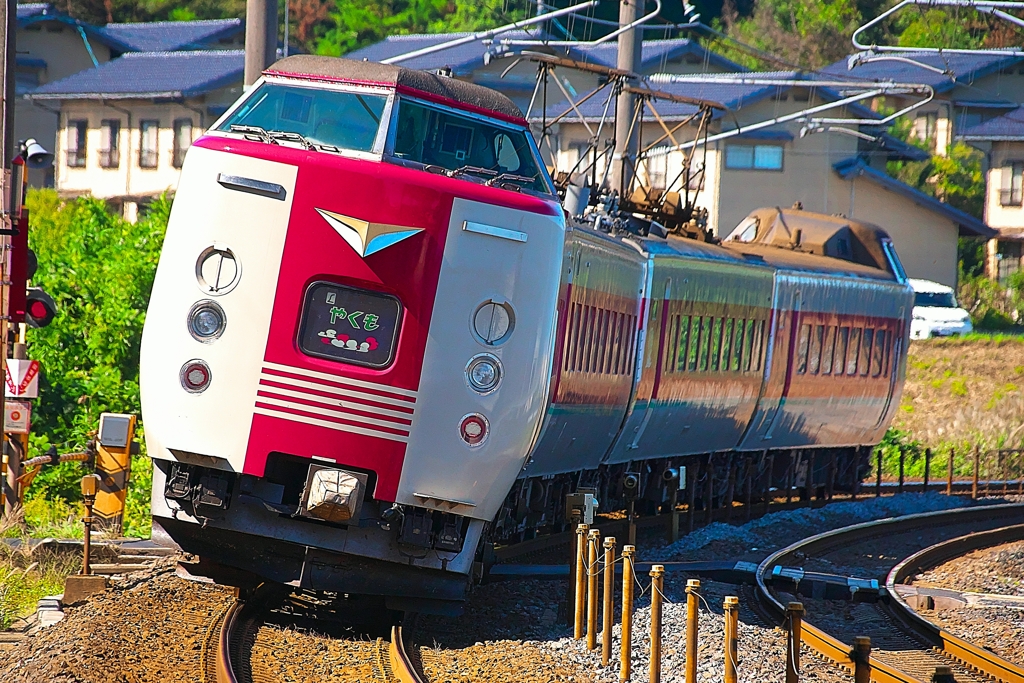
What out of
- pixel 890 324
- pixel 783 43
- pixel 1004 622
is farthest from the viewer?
pixel 783 43

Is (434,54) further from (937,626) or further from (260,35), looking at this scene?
(937,626)

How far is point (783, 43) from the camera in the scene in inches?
2520

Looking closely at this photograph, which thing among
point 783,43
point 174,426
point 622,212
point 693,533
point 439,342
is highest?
point 783,43

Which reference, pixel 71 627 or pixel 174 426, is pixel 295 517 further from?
A: pixel 71 627

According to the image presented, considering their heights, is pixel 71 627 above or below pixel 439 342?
below

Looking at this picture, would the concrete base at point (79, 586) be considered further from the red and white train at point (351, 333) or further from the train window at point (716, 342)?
the train window at point (716, 342)

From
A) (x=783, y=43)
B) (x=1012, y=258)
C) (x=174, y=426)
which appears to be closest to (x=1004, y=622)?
(x=174, y=426)

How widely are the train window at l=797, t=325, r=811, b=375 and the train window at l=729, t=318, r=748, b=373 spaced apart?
1.93m

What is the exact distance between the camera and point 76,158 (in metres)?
44.2

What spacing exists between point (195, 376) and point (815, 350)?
12660 mm

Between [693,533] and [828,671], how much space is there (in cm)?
709

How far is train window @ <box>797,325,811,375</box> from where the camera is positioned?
19750 millimetres

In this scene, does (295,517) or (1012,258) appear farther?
(1012,258)

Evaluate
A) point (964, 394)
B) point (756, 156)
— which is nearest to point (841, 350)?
point (964, 394)
